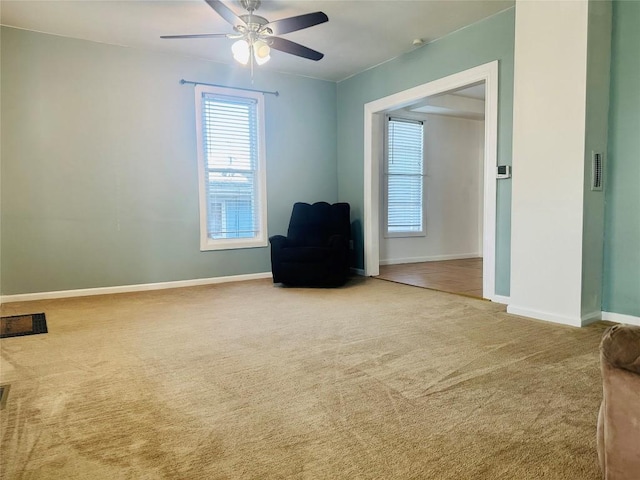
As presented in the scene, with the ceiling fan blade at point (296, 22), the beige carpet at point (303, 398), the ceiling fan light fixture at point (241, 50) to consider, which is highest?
the ceiling fan blade at point (296, 22)

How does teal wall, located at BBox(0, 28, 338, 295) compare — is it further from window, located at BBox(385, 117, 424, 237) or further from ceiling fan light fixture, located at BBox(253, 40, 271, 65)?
window, located at BBox(385, 117, 424, 237)

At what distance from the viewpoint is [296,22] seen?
10.3 feet

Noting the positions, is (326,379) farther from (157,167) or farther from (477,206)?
(477,206)

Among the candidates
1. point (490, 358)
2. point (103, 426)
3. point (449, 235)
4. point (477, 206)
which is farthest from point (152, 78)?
point (477, 206)

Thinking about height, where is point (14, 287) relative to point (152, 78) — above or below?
below

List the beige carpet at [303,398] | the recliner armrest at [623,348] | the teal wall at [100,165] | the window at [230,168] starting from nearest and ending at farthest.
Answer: the recliner armrest at [623,348]
the beige carpet at [303,398]
the teal wall at [100,165]
the window at [230,168]

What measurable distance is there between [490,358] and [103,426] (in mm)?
1989

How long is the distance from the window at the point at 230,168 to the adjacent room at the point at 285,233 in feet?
0.09

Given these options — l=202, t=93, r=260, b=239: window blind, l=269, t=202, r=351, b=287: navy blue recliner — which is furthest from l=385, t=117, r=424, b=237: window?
l=202, t=93, r=260, b=239: window blind

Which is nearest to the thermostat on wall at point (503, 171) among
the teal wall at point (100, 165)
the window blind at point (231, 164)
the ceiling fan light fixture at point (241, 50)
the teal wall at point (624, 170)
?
the teal wall at point (624, 170)

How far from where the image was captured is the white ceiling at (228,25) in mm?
3500

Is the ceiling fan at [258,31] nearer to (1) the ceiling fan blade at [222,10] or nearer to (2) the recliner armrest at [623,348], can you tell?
(1) the ceiling fan blade at [222,10]

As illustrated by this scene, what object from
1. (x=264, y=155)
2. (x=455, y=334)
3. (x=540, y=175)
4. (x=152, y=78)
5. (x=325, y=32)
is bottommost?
(x=455, y=334)

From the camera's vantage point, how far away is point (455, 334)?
2801 millimetres
